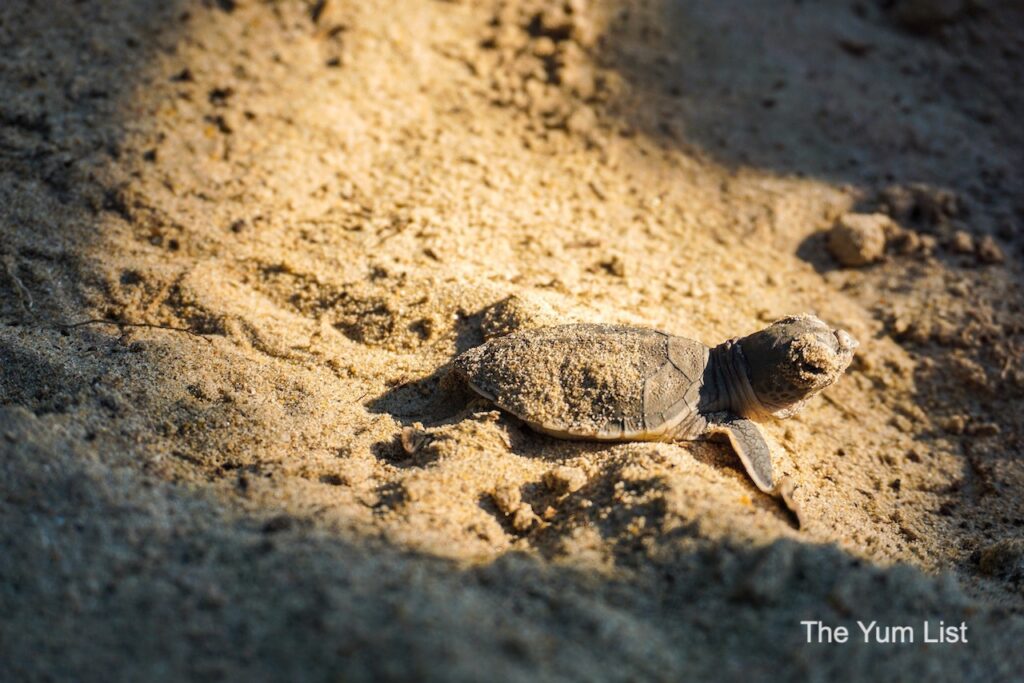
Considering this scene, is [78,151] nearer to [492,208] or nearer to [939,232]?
[492,208]

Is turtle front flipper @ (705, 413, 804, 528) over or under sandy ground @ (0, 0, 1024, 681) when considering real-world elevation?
under

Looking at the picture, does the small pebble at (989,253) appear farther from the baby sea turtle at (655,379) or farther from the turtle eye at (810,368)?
the turtle eye at (810,368)

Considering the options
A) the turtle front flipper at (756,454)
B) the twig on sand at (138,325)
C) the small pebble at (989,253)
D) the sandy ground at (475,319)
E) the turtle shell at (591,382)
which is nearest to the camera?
the sandy ground at (475,319)

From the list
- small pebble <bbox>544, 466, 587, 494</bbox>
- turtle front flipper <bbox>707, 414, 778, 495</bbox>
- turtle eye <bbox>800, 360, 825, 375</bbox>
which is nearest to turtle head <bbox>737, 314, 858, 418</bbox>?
turtle eye <bbox>800, 360, 825, 375</bbox>

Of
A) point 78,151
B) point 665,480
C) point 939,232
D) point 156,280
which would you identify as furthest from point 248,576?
point 939,232

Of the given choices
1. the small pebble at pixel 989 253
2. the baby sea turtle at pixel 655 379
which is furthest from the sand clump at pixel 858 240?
the baby sea turtle at pixel 655 379

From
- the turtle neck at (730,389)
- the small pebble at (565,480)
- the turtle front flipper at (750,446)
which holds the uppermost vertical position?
the turtle neck at (730,389)

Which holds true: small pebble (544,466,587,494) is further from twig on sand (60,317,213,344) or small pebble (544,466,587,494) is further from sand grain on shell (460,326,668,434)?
twig on sand (60,317,213,344)
